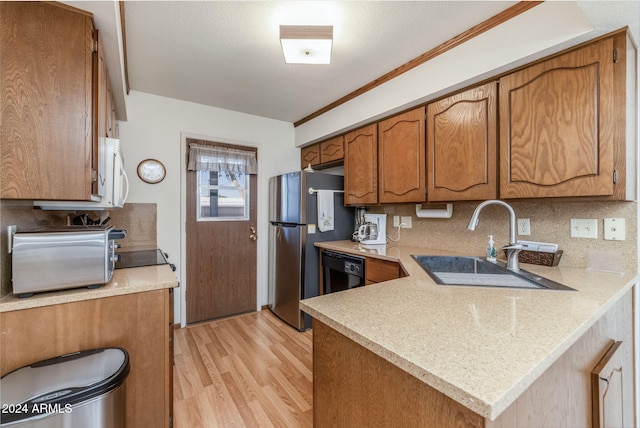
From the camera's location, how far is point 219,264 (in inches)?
119

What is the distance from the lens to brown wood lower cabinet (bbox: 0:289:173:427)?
1052 millimetres

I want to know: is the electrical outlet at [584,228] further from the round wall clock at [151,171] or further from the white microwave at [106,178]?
the round wall clock at [151,171]

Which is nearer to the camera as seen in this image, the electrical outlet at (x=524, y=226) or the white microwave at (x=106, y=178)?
the white microwave at (x=106, y=178)

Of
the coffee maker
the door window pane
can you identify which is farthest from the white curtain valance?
the coffee maker

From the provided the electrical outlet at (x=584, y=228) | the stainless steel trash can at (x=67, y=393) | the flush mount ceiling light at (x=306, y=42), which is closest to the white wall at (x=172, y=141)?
the flush mount ceiling light at (x=306, y=42)

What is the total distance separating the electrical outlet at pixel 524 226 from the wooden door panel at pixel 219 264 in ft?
8.44

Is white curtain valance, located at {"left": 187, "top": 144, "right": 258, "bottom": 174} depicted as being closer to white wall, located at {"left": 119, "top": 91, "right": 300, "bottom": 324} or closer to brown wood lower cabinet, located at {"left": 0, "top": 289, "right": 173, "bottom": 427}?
white wall, located at {"left": 119, "top": 91, "right": 300, "bottom": 324}

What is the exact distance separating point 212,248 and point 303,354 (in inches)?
→ 59.4

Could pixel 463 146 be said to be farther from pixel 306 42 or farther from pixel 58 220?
pixel 58 220

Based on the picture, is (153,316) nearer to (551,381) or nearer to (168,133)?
(551,381)

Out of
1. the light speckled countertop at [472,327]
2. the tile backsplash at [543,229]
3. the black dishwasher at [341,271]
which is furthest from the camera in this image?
the black dishwasher at [341,271]

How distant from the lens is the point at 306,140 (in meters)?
3.32

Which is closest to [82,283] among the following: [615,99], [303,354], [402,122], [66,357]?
[66,357]

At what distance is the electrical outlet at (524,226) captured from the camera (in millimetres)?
1768
